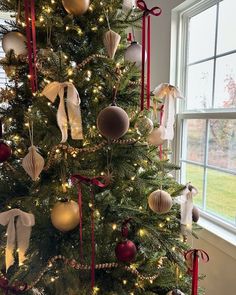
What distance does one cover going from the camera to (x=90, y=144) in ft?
3.16

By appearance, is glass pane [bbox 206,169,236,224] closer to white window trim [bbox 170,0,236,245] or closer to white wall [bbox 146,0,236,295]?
white window trim [bbox 170,0,236,245]

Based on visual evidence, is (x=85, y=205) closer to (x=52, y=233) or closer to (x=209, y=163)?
(x=52, y=233)

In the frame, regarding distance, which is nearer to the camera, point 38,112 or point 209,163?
point 38,112

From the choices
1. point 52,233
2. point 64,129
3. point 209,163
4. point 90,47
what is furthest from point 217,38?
point 52,233

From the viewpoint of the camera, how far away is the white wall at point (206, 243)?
1286mm

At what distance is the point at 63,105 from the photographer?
31.1 inches

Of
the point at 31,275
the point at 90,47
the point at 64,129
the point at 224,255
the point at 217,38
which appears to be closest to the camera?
the point at 64,129

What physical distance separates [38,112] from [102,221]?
17.8 inches

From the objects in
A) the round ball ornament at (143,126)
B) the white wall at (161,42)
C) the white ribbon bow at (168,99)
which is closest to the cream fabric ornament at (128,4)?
the white ribbon bow at (168,99)

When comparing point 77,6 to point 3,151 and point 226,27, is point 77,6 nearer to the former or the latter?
point 3,151

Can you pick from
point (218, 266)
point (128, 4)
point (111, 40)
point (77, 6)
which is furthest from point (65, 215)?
point (218, 266)

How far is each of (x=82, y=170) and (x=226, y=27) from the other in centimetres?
112

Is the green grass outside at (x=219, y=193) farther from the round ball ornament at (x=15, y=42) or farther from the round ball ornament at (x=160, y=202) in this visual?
the round ball ornament at (x=15, y=42)

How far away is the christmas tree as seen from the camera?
2.82 ft
